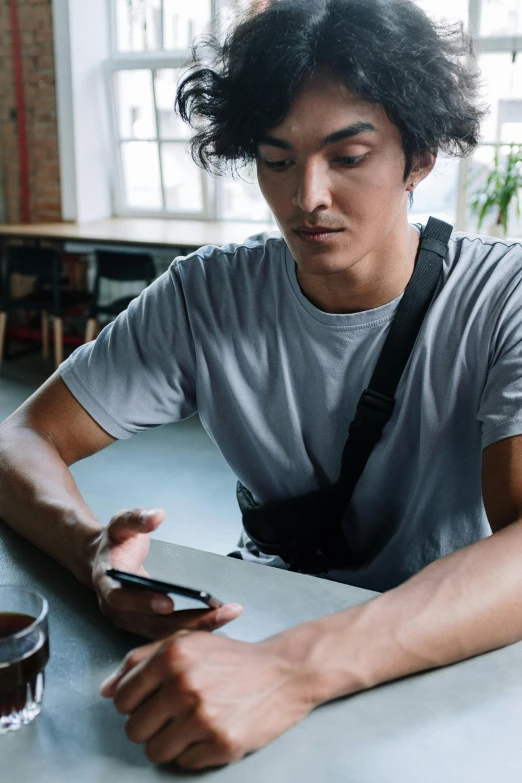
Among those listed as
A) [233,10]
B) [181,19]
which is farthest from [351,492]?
[181,19]

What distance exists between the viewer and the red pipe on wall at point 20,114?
5.75m

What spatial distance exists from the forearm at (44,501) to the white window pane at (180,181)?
15.7 ft

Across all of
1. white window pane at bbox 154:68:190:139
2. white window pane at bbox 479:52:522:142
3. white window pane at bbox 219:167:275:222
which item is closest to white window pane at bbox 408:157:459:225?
white window pane at bbox 479:52:522:142

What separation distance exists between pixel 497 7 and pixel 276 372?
4.35m

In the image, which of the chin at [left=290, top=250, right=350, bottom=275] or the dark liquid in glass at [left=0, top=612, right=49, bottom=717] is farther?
the chin at [left=290, top=250, right=350, bottom=275]

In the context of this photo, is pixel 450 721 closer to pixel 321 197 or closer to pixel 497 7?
pixel 321 197

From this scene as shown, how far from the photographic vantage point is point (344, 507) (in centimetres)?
132

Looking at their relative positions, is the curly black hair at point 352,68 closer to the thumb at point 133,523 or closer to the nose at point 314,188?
the nose at point 314,188

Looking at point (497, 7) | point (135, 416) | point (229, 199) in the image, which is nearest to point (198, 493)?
point (135, 416)

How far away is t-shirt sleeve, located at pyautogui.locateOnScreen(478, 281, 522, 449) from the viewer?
1.13 m

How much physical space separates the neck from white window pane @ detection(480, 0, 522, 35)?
4111 millimetres

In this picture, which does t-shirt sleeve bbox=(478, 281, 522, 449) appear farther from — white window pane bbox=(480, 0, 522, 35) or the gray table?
white window pane bbox=(480, 0, 522, 35)

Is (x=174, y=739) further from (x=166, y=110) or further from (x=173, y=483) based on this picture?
(x=166, y=110)

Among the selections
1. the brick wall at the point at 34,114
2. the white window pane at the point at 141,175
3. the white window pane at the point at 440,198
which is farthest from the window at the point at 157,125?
the white window pane at the point at 440,198
